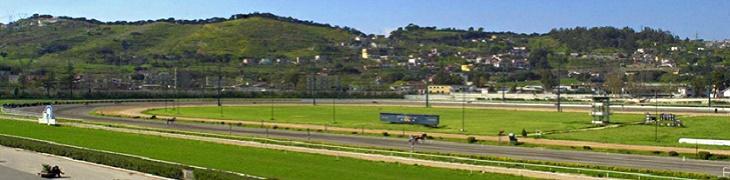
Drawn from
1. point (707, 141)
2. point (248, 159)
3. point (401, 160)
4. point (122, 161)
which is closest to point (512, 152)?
point (401, 160)

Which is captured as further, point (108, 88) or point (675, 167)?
point (108, 88)

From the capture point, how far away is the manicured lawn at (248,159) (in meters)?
39.5

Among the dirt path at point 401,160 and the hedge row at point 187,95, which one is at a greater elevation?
the hedge row at point 187,95

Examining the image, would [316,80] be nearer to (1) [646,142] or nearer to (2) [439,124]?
(2) [439,124]

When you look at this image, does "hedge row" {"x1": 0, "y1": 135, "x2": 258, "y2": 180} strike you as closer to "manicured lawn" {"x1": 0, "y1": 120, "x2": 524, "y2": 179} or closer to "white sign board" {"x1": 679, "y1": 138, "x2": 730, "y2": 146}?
"manicured lawn" {"x1": 0, "y1": 120, "x2": 524, "y2": 179}

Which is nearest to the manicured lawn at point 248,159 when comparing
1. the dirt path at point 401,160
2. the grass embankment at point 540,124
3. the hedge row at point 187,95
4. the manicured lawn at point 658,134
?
the dirt path at point 401,160

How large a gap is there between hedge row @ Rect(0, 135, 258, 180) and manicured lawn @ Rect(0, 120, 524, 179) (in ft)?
9.79

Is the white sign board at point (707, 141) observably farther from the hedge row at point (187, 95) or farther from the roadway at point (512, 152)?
the hedge row at point (187, 95)

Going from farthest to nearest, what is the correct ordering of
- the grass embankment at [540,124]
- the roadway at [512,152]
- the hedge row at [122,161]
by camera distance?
1. the grass embankment at [540,124]
2. the roadway at [512,152]
3. the hedge row at [122,161]

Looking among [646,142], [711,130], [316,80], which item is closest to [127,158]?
[646,142]

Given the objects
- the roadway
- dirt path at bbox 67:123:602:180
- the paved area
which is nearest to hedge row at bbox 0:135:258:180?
the paved area

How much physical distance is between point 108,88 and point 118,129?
120857 millimetres

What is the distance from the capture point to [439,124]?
9031 cm

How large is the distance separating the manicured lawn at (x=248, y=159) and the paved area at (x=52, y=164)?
13.8 feet
